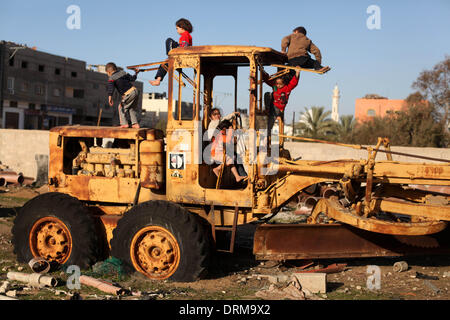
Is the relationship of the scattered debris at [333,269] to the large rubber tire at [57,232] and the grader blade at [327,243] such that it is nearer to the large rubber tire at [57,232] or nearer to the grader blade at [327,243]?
the grader blade at [327,243]

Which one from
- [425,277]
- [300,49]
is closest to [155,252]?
[300,49]

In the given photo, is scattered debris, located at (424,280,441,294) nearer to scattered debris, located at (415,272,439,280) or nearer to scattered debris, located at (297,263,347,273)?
scattered debris, located at (415,272,439,280)

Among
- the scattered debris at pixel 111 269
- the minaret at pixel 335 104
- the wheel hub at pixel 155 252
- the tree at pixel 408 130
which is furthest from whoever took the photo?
the minaret at pixel 335 104

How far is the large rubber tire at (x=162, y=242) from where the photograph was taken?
271 inches

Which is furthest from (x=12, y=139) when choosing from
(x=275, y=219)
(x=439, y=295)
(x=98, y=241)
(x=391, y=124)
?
(x=391, y=124)

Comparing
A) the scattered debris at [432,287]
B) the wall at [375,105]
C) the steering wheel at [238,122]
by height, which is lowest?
the scattered debris at [432,287]

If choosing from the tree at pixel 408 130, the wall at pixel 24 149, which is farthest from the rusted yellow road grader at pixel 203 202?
the tree at pixel 408 130

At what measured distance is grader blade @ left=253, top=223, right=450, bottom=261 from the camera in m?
7.22

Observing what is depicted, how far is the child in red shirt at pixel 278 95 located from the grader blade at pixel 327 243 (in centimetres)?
149

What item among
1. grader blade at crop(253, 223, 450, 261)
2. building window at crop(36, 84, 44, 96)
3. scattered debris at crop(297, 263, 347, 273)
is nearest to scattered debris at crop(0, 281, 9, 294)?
grader blade at crop(253, 223, 450, 261)

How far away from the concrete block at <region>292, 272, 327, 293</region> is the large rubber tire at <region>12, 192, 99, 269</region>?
2.88m

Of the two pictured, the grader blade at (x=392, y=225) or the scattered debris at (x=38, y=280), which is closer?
the scattered debris at (x=38, y=280)

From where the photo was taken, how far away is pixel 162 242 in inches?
277
